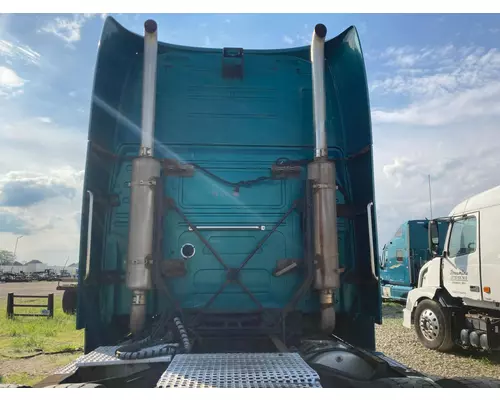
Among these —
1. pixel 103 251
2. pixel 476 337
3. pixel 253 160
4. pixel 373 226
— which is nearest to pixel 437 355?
pixel 476 337

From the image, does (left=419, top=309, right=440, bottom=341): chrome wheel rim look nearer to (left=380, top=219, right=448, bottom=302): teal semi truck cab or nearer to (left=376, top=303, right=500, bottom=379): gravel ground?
(left=376, top=303, right=500, bottom=379): gravel ground

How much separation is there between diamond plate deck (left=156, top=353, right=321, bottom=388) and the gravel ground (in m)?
5.05

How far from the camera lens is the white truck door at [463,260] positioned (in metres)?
7.61

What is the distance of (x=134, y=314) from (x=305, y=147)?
2.21 metres

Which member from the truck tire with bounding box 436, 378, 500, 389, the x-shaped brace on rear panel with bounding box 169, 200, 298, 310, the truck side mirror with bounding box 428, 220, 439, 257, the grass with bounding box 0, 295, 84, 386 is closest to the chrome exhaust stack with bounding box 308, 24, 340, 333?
the x-shaped brace on rear panel with bounding box 169, 200, 298, 310

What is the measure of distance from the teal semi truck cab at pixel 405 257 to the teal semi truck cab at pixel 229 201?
11.2 m

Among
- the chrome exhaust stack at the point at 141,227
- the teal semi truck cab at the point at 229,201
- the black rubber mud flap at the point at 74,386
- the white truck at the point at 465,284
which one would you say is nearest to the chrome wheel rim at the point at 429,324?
the white truck at the point at 465,284

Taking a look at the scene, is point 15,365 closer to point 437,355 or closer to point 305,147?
point 305,147

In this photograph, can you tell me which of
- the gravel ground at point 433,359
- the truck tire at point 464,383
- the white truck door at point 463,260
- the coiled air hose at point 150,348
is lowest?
the gravel ground at point 433,359

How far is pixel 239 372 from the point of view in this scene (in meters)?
2.74

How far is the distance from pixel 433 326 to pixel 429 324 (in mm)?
135

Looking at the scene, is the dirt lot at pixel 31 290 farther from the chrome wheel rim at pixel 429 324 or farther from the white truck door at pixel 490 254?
the white truck door at pixel 490 254

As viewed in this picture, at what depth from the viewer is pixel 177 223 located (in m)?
3.99

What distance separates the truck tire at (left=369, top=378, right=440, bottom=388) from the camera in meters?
2.61
